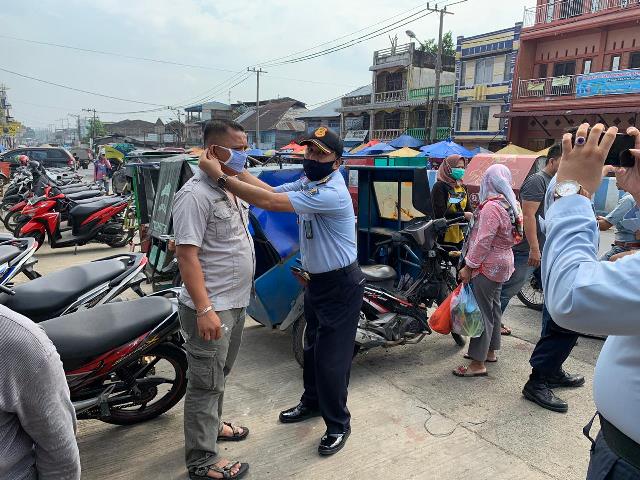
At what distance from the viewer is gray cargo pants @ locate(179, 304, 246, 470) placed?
92.4 inches

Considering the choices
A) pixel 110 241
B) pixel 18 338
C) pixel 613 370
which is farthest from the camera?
pixel 110 241

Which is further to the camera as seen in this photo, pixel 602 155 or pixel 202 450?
pixel 202 450

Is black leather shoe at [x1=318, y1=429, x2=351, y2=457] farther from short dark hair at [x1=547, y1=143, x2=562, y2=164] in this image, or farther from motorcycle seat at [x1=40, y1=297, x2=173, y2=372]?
short dark hair at [x1=547, y1=143, x2=562, y2=164]

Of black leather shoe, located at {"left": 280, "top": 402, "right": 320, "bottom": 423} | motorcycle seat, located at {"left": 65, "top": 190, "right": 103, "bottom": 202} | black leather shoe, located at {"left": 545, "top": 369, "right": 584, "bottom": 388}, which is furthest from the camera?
motorcycle seat, located at {"left": 65, "top": 190, "right": 103, "bottom": 202}

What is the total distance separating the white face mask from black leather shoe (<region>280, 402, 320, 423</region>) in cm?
162

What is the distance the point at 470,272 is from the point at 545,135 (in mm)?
21049

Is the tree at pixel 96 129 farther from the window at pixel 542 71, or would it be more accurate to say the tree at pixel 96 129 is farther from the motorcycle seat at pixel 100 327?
the motorcycle seat at pixel 100 327

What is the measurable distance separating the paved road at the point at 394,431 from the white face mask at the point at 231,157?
1649mm

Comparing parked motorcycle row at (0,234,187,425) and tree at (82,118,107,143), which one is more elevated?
tree at (82,118,107,143)

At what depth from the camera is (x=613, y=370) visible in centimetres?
125

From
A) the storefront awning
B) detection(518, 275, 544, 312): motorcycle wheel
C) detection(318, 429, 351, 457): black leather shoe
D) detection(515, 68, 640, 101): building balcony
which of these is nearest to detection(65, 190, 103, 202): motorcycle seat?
detection(318, 429, 351, 457): black leather shoe

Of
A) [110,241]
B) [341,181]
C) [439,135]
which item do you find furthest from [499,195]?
[439,135]

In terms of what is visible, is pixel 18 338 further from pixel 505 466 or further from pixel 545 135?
pixel 545 135

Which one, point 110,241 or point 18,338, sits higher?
point 18,338
